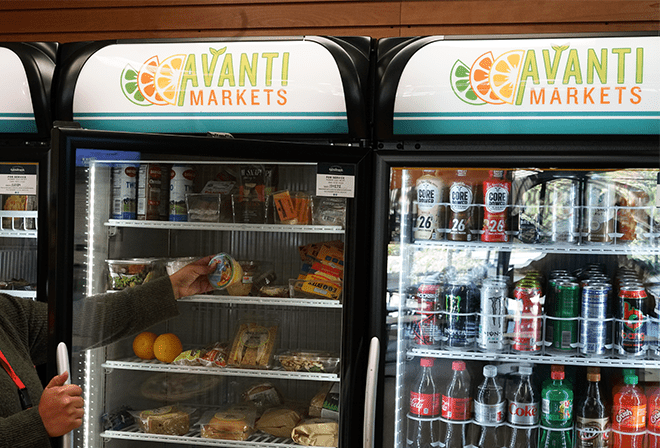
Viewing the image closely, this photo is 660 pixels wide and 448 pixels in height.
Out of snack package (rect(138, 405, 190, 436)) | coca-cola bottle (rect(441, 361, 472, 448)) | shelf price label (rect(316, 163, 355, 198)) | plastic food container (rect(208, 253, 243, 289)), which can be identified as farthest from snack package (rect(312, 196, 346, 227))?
snack package (rect(138, 405, 190, 436))

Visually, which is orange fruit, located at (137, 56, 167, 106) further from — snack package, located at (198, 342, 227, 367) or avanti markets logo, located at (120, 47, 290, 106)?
snack package, located at (198, 342, 227, 367)

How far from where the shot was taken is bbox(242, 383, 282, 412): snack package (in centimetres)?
239

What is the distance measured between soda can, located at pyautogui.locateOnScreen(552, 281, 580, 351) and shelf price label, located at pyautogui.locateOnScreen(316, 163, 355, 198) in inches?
34.9

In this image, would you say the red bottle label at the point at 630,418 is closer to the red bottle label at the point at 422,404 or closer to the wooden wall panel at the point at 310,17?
the red bottle label at the point at 422,404

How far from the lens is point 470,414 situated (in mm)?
2254

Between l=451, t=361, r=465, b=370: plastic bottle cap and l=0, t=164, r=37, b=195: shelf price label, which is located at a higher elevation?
l=0, t=164, r=37, b=195: shelf price label

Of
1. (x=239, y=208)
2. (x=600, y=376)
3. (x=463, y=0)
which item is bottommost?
(x=600, y=376)

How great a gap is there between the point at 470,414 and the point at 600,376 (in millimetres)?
512

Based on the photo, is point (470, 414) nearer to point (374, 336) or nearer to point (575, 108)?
point (374, 336)

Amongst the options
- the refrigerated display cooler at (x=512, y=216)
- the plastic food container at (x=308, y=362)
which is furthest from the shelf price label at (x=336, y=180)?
the plastic food container at (x=308, y=362)

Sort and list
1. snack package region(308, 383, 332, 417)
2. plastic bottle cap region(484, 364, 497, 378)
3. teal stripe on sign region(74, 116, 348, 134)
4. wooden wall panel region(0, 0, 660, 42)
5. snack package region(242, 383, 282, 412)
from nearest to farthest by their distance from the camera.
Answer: teal stripe on sign region(74, 116, 348, 134), plastic bottle cap region(484, 364, 497, 378), snack package region(308, 383, 332, 417), snack package region(242, 383, 282, 412), wooden wall panel region(0, 0, 660, 42)

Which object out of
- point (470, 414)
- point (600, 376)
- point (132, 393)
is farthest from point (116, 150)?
point (600, 376)

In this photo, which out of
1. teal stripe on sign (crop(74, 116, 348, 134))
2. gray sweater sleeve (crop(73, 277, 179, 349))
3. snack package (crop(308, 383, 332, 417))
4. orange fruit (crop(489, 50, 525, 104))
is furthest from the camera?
snack package (crop(308, 383, 332, 417))

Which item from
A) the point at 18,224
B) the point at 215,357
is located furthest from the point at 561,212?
the point at 18,224
